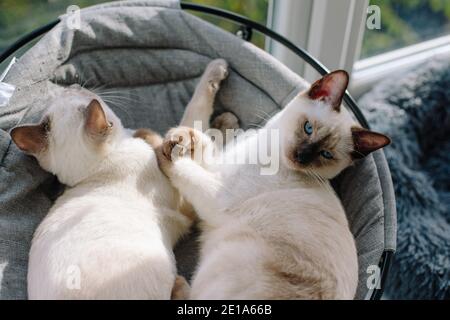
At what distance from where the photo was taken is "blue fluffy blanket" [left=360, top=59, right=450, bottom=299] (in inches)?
75.8

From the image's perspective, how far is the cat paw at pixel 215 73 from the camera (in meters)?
1.74

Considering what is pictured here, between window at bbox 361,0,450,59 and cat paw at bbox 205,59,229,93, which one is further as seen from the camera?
window at bbox 361,0,450,59

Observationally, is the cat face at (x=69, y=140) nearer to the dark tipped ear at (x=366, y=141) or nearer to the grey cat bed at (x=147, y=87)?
the grey cat bed at (x=147, y=87)

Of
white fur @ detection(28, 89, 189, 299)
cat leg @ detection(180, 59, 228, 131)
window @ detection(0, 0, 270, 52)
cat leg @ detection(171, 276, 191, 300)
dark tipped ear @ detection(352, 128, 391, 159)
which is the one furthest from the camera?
window @ detection(0, 0, 270, 52)

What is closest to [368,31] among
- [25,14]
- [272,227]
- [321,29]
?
[321,29]

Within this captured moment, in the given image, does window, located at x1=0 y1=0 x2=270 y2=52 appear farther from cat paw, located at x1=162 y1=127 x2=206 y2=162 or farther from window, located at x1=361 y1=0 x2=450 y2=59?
cat paw, located at x1=162 y1=127 x2=206 y2=162

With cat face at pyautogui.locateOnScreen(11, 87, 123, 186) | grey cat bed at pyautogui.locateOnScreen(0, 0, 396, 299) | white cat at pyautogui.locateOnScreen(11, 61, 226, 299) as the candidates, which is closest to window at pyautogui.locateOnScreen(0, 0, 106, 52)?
grey cat bed at pyautogui.locateOnScreen(0, 0, 396, 299)

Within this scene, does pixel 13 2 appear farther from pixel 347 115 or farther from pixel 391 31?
pixel 391 31

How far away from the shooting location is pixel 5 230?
4.36ft

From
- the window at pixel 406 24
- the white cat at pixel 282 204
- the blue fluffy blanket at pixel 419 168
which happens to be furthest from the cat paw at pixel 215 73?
the window at pixel 406 24

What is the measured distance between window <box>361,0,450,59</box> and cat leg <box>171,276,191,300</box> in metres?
1.60

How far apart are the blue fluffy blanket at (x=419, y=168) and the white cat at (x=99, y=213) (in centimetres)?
98

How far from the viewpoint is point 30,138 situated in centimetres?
135
